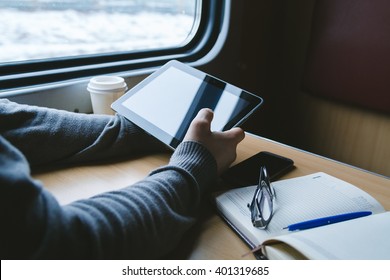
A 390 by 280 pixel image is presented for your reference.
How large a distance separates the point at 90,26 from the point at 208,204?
2.45 ft

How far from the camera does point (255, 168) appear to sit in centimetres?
71

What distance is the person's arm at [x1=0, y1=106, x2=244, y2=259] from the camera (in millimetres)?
369

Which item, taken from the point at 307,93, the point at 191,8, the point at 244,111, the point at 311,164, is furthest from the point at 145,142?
the point at 307,93

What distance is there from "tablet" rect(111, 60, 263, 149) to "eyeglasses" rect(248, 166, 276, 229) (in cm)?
18

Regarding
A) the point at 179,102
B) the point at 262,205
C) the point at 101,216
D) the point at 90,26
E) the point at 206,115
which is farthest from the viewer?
the point at 90,26

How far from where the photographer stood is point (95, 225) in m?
0.42

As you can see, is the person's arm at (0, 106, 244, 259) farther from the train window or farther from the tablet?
the train window

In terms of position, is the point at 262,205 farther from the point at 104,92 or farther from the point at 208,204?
the point at 104,92

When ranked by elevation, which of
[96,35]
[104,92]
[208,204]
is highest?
[96,35]

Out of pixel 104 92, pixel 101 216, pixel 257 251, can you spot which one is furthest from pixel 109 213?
pixel 104 92

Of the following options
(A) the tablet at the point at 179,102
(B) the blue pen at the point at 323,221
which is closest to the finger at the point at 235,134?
(A) the tablet at the point at 179,102

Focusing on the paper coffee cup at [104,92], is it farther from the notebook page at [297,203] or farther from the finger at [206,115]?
the notebook page at [297,203]

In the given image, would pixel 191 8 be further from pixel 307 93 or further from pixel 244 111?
pixel 244 111
